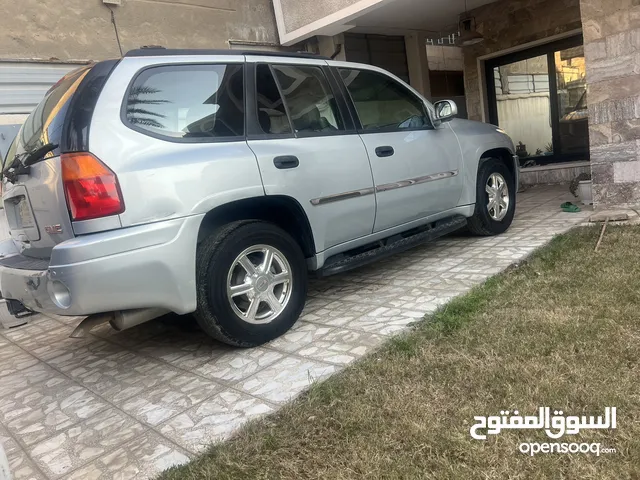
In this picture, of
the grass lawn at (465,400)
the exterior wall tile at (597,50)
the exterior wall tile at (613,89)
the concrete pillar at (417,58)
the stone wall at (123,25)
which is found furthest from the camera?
the concrete pillar at (417,58)

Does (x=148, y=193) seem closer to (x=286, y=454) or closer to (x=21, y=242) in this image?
(x=21, y=242)

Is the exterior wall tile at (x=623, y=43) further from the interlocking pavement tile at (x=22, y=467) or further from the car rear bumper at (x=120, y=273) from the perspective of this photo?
the interlocking pavement tile at (x=22, y=467)

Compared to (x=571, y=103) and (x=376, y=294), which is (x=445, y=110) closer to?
(x=376, y=294)

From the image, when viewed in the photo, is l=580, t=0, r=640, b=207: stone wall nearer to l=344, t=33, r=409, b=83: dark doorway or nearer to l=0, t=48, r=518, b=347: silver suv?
l=0, t=48, r=518, b=347: silver suv

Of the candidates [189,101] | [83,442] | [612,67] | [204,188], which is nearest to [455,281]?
[204,188]

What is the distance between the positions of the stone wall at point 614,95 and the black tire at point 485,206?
1.20 m

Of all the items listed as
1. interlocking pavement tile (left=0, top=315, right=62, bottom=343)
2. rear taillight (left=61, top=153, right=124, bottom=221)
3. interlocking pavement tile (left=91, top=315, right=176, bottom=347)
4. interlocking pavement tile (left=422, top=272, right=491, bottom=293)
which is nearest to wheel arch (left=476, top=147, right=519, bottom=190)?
interlocking pavement tile (left=422, top=272, right=491, bottom=293)

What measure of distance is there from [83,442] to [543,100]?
9594 millimetres

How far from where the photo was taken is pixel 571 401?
7.22 ft

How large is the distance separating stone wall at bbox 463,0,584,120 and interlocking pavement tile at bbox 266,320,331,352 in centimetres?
772

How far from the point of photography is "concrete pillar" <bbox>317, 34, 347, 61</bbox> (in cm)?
850

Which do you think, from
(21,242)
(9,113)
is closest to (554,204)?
(21,242)

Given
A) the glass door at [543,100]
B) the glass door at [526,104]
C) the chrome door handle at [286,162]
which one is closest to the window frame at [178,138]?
the chrome door handle at [286,162]

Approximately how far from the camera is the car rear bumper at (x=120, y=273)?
2.64m
